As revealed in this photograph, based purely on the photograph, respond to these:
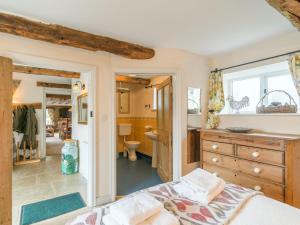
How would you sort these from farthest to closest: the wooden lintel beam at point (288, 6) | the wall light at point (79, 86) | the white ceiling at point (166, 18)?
the wall light at point (79, 86)
the white ceiling at point (166, 18)
the wooden lintel beam at point (288, 6)

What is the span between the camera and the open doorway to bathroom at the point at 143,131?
10.6 ft

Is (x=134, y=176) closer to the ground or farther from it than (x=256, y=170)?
closer to the ground

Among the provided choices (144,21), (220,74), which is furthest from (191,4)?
(220,74)

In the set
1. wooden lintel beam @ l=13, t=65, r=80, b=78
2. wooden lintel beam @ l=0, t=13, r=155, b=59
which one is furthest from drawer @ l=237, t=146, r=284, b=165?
wooden lintel beam @ l=13, t=65, r=80, b=78

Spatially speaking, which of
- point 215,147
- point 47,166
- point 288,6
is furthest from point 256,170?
point 47,166

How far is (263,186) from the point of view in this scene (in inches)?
82.2

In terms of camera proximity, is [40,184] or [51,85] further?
[51,85]

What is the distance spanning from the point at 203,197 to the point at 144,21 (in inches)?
74.6

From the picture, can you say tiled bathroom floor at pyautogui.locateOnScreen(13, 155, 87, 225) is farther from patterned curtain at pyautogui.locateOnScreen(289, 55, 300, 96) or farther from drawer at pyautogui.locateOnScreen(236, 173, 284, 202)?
patterned curtain at pyautogui.locateOnScreen(289, 55, 300, 96)

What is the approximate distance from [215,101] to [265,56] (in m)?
0.98

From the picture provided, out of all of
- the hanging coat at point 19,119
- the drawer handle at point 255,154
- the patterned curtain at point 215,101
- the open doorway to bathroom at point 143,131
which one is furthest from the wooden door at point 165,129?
the hanging coat at point 19,119

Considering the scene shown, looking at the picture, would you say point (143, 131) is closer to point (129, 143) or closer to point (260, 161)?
point (129, 143)

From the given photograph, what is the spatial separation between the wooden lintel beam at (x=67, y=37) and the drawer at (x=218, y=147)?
1.62 meters

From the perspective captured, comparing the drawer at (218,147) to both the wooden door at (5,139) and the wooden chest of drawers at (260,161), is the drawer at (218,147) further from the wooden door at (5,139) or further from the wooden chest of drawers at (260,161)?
the wooden door at (5,139)
